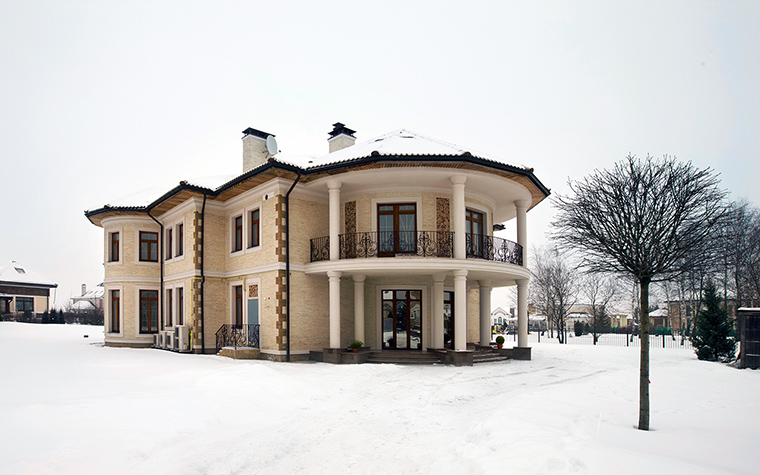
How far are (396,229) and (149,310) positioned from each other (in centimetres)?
1322

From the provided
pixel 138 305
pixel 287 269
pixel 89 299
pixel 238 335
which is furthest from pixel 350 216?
pixel 89 299

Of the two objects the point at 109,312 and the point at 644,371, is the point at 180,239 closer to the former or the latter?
the point at 109,312

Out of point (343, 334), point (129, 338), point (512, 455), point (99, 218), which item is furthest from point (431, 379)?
point (99, 218)

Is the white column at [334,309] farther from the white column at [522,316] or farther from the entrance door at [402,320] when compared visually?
the white column at [522,316]

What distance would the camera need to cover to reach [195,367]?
44.0 feet

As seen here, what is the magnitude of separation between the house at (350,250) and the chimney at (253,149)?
81.3 inches

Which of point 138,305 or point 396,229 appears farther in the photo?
point 138,305

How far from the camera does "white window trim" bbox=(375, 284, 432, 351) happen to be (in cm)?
1706

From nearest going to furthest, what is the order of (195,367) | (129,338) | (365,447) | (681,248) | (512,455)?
(512,455)
(365,447)
(681,248)
(195,367)
(129,338)

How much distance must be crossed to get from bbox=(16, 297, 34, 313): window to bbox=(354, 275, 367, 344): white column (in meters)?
45.5

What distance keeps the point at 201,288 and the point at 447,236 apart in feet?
32.0

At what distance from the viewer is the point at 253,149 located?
21.0 m

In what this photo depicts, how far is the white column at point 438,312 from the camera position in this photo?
16531mm

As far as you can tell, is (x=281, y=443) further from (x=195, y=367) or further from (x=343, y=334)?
(x=343, y=334)
